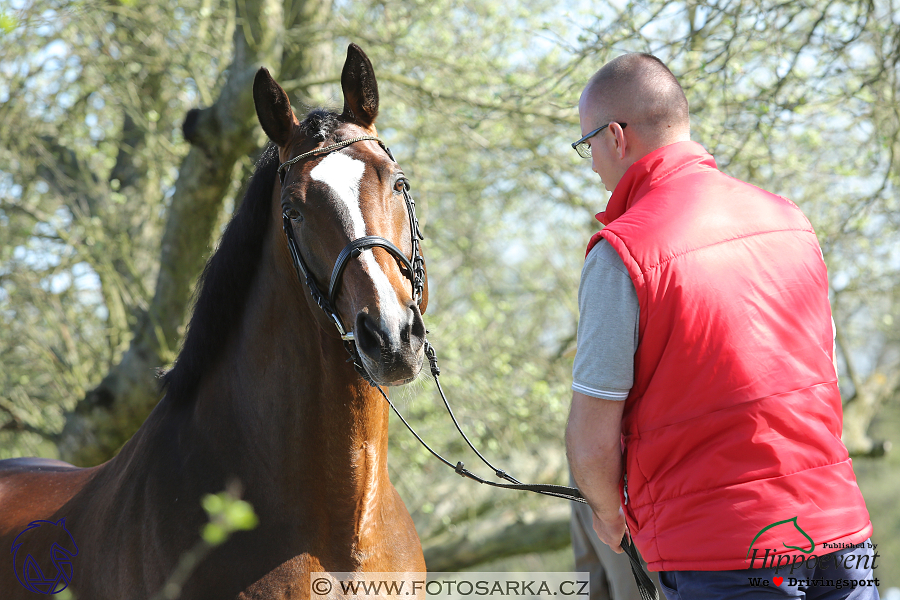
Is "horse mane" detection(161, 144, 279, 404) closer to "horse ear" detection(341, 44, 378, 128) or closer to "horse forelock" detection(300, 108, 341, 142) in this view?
"horse forelock" detection(300, 108, 341, 142)

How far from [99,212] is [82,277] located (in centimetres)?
89

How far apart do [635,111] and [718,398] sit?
83 cm

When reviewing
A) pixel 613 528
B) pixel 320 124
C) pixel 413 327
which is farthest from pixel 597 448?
pixel 320 124

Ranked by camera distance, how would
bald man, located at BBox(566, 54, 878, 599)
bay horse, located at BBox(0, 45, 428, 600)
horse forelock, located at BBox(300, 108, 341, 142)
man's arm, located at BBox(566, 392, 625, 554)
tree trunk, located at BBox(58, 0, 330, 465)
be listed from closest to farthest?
bald man, located at BBox(566, 54, 878, 599) → man's arm, located at BBox(566, 392, 625, 554) → bay horse, located at BBox(0, 45, 428, 600) → horse forelock, located at BBox(300, 108, 341, 142) → tree trunk, located at BBox(58, 0, 330, 465)

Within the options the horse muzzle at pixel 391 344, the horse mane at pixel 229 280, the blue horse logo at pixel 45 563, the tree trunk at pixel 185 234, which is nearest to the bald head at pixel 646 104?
the horse muzzle at pixel 391 344

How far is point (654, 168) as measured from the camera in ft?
6.05

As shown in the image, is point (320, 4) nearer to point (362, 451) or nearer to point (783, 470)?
point (362, 451)

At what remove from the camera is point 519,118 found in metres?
5.80

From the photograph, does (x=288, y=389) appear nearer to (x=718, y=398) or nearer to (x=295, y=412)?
(x=295, y=412)

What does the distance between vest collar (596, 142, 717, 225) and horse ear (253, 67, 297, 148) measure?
116 cm

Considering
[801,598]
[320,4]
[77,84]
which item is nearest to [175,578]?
[801,598]

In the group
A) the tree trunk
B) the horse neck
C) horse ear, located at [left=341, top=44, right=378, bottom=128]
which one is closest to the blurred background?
the tree trunk

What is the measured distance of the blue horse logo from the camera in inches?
100

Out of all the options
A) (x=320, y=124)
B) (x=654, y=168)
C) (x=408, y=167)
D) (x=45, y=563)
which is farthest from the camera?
(x=408, y=167)
